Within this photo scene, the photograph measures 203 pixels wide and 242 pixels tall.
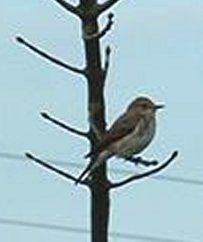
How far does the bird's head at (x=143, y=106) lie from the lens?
3578 mm

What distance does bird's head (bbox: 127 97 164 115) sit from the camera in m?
3.58

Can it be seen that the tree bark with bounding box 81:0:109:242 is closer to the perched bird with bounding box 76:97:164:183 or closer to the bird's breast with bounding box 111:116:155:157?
the perched bird with bounding box 76:97:164:183

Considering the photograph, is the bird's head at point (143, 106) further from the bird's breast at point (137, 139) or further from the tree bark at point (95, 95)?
the tree bark at point (95, 95)

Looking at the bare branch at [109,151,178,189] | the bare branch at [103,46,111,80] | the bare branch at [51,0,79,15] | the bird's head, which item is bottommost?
the bare branch at [109,151,178,189]

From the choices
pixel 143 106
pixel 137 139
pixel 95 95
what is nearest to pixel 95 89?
pixel 95 95

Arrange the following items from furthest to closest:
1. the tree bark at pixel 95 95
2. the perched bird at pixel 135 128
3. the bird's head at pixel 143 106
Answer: the bird's head at pixel 143 106, the perched bird at pixel 135 128, the tree bark at pixel 95 95

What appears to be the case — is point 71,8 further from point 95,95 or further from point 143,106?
point 143,106

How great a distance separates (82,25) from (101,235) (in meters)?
0.38

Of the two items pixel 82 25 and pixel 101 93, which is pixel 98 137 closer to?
pixel 101 93

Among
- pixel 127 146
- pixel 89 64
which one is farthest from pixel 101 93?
pixel 127 146

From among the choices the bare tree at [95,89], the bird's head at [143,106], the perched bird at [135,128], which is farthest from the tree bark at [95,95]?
the bird's head at [143,106]

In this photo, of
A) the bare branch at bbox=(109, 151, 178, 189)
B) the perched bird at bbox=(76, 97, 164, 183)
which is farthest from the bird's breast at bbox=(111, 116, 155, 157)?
the bare branch at bbox=(109, 151, 178, 189)

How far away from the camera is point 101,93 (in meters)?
1.34

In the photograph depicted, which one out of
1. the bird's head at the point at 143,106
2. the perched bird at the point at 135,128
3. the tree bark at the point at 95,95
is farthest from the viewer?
the bird's head at the point at 143,106
